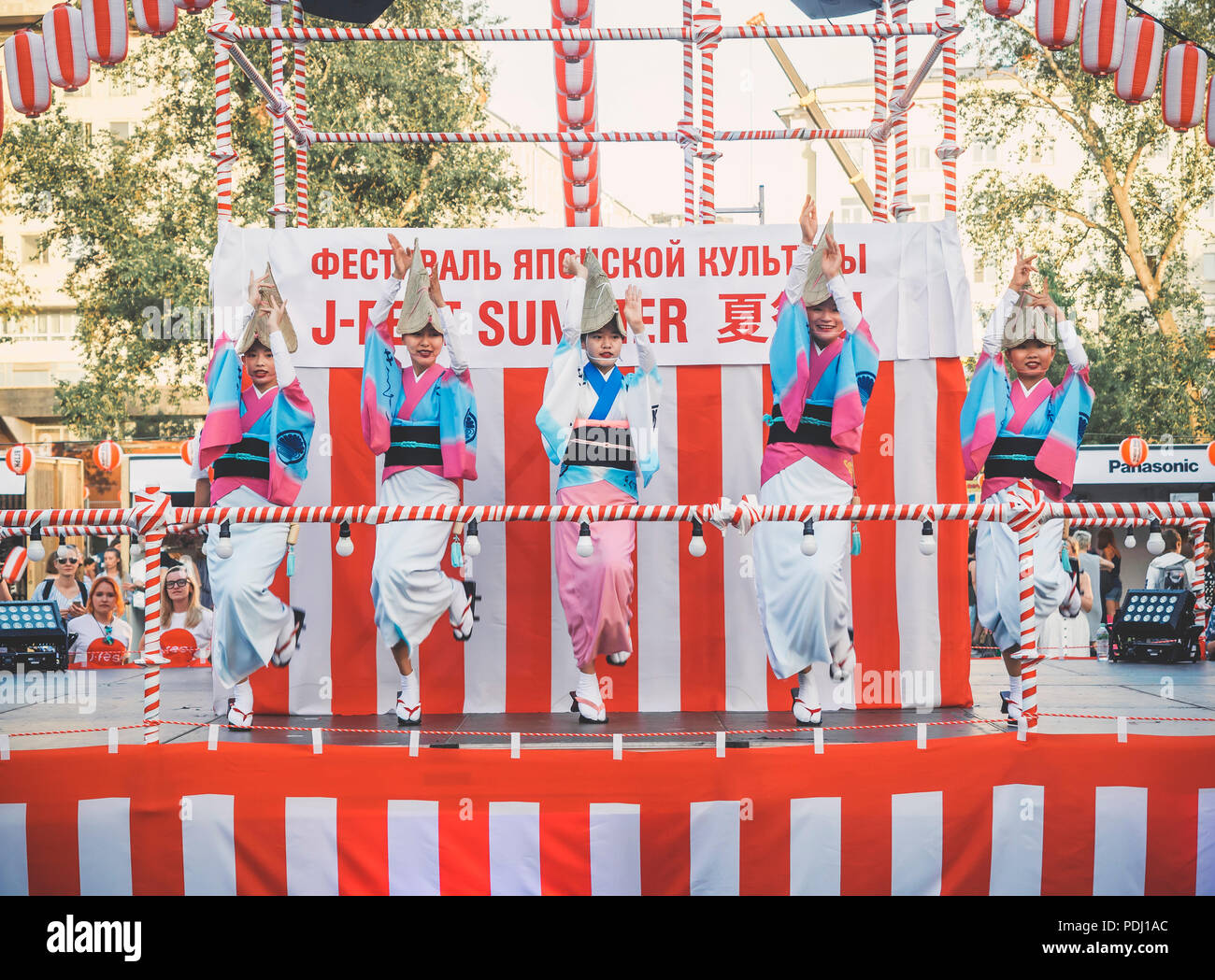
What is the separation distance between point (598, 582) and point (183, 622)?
13.8 feet

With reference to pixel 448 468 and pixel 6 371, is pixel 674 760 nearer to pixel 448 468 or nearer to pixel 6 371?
pixel 448 468

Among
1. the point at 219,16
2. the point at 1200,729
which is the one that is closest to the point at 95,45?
the point at 219,16

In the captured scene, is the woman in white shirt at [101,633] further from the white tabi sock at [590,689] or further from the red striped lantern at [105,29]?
the white tabi sock at [590,689]

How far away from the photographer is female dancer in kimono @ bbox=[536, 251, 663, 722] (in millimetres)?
4637

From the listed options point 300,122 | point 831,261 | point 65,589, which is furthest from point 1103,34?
point 65,589

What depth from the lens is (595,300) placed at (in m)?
4.72

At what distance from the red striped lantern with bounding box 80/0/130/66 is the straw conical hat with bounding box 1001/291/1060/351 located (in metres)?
4.64

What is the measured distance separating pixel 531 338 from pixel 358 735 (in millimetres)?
2043

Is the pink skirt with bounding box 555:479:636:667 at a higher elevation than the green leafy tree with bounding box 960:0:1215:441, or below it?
below

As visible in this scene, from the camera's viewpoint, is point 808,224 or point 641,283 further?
point 641,283

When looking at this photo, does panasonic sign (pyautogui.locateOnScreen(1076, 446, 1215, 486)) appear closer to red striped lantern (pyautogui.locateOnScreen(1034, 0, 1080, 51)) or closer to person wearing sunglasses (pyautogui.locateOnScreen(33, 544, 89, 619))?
red striped lantern (pyautogui.locateOnScreen(1034, 0, 1080, 51))

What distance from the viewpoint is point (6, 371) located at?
104 ft

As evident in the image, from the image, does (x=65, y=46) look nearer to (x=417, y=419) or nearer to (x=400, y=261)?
(x=400, y=261)

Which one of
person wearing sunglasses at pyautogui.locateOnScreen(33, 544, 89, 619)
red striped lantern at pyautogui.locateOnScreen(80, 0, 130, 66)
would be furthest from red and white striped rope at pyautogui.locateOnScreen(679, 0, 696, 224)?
person wearing sunglasses at pyautogui.locateOnScreen(33, 544, 89, 619)
